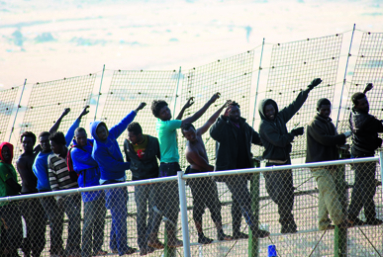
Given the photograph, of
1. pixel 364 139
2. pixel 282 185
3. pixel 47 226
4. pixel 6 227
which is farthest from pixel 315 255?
pixel 6 227

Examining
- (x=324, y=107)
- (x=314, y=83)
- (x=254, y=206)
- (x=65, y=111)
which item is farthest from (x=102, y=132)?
(x=314, y=83)

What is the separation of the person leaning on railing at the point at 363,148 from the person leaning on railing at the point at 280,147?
0.72 meters

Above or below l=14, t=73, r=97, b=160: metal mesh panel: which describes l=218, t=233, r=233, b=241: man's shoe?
below

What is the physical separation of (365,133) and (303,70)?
4.92ft

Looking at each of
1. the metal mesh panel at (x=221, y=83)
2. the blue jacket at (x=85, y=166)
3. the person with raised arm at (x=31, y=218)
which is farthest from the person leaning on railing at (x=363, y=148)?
the person with raised arm at (x=31, y=218)

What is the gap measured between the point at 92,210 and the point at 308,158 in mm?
2919

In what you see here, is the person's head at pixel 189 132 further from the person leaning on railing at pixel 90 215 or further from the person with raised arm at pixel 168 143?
the person leaning on railing at pixel 90 215

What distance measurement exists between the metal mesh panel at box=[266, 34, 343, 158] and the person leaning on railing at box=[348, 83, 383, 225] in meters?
0.77

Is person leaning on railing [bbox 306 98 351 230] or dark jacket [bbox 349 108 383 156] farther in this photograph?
dark jacket [bbox 349 108 383 156]

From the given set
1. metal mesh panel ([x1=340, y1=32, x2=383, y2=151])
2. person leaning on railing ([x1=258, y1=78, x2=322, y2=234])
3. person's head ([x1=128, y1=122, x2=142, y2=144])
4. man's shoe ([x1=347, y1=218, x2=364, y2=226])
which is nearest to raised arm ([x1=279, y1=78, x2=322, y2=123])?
person leaning on railing ([x1=258, y1=78, x2=322, y2=234])

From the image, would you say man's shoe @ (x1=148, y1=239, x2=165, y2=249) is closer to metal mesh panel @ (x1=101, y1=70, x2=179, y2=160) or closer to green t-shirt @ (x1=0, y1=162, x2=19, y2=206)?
metal mesh panel @ (x1=101, y1=70, x2=179, y2=160)

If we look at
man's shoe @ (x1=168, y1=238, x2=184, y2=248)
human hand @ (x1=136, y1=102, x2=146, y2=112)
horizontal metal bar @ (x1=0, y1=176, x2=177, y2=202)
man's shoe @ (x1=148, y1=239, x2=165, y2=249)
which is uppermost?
human hand @ (x1=136, y1=102, x2=146, y2=112)

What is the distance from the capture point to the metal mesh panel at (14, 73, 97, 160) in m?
7.65

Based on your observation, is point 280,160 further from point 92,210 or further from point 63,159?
point 63,159
